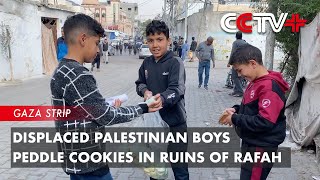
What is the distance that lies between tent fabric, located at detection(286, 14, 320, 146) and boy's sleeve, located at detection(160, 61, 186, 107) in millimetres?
2425

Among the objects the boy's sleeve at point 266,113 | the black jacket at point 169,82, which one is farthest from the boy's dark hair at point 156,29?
the boy's sleeve at point 266,113

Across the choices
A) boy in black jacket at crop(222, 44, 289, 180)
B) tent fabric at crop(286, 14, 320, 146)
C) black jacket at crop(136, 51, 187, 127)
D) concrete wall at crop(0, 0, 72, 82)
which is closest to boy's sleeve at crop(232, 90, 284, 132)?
Answer: boy in black jacket at crop(222, 44, 289, 180)

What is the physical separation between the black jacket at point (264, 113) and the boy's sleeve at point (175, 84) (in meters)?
0.58

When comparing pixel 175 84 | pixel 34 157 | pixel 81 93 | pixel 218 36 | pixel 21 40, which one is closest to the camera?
pixel 81 93

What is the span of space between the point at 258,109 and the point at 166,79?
36.1 inches

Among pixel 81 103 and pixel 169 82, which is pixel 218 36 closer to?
pixel 169 82

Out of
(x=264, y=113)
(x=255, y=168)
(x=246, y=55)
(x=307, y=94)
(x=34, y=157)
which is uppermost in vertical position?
(x=246, y=55)

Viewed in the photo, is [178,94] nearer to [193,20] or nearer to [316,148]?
[316,148]

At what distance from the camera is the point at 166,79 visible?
120 inches

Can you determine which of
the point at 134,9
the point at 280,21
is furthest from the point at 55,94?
the point at 134,9

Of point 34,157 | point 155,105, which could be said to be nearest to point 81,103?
point 155,105

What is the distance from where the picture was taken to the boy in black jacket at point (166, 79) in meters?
2.99

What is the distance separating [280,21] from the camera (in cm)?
634

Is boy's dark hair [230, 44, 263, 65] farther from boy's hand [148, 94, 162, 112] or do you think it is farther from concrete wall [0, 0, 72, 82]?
concrete wall [0, 0, 72, 82]
